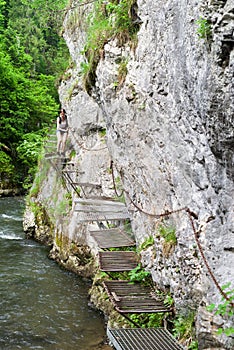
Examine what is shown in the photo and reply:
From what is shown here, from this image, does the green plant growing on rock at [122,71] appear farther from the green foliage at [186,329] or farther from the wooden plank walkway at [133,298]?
the green foliage at [186,329]

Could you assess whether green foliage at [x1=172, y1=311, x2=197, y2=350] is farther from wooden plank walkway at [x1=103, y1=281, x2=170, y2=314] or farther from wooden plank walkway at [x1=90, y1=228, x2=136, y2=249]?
wooden plank walkway at [x1=90, y1=228, x2=136, y2=249]

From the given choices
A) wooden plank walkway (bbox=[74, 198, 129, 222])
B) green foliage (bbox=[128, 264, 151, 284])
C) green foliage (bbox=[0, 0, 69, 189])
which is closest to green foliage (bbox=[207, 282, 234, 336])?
green foliage (bbox=[128, 264, 151, 284])

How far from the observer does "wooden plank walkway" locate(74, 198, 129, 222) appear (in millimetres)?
8680

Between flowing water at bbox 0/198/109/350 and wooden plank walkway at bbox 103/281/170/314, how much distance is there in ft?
4.05

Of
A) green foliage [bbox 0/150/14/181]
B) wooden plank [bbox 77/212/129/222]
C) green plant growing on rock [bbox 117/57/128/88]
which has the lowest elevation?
green foliage [bbox 0/150/14/181]

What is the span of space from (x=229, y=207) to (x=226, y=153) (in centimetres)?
62

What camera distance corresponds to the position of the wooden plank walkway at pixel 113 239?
7.85m

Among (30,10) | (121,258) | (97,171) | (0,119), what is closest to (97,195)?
(97,171)

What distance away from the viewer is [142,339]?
531cm

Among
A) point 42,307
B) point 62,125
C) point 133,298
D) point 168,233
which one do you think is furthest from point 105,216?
point 62,125

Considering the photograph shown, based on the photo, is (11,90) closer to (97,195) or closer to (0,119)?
(0,119)

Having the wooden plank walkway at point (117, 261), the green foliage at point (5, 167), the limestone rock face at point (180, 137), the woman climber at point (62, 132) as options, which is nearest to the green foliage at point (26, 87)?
the green foliage at point (5, 167)

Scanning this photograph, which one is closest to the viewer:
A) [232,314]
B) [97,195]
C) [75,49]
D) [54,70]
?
[232,314]

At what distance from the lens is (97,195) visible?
10742 mm
